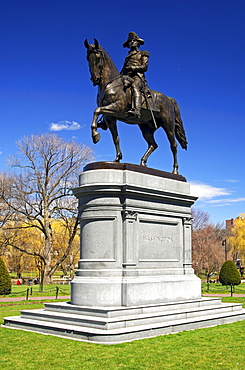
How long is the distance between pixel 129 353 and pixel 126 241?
13.4 ft

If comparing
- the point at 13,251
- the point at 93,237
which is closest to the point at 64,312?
the point at 93,237

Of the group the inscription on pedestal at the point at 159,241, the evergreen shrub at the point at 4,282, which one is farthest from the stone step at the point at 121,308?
the evergreen shrub at the point at 4,282

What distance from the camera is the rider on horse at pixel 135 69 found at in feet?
45.1

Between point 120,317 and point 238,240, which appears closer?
point 120,317

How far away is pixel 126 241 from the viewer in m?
12.2

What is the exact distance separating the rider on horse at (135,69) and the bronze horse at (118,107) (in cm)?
22

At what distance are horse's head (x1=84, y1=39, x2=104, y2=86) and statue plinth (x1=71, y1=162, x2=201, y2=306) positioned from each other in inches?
108

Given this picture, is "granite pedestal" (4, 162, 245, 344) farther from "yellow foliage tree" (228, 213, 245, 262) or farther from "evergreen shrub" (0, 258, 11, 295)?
"yellow foliage tree" (228, 213, 245, 262)

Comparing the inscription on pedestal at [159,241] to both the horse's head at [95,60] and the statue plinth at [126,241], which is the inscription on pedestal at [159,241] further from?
the horse's head at [95,60]

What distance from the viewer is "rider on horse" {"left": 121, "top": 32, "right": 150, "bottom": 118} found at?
13739 mm

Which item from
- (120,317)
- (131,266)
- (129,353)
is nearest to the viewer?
(129,353)

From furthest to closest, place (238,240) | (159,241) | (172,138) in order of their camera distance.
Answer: (238,240) → (172,138) → (159,241)

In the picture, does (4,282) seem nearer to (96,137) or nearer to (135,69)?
(96,137)

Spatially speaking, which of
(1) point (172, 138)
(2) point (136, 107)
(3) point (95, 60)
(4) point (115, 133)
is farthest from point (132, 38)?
(1) point (172, 138)
